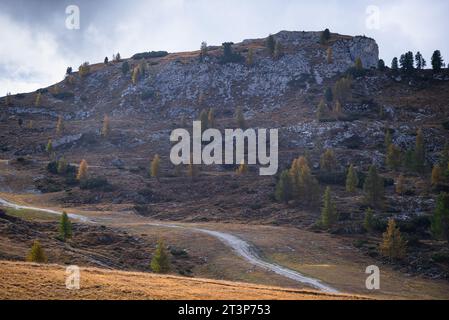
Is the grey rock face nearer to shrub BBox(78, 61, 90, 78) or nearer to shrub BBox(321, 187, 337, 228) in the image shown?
shrub BBox(78, 61, 90, 78)

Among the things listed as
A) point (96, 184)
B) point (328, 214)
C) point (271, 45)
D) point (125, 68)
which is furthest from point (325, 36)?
point (328, 214)

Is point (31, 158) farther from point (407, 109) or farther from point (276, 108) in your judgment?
point (407, 109)

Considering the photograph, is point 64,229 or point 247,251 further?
point 247,251

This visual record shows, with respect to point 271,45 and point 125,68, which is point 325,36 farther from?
point 125,68

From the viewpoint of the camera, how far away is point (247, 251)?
57250 millimetres

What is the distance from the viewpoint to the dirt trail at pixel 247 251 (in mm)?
44053

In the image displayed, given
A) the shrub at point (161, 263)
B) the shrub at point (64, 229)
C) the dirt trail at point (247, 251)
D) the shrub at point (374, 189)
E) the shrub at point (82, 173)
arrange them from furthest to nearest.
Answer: the shrub at point (82, 173) < the shrub at point (374, 189) < the shrub at point (64, 229) < the shrub at point (161, 263) < the dirt trail at point (247, 251)

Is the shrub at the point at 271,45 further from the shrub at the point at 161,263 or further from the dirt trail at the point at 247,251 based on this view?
the shrub at the point at 161,263

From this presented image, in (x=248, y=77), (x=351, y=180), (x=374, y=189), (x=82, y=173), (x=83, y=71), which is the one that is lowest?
(x=374, y=189)

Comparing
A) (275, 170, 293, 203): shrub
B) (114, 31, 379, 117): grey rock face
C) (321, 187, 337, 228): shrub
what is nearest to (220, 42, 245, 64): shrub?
(114, 31, 379, 117): grey rock face

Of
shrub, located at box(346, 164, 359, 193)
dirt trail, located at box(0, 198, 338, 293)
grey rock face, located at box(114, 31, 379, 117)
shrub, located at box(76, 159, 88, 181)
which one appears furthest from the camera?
grey rock face, located at box(114, 31, 379, 117)

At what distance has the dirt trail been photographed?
44.1m

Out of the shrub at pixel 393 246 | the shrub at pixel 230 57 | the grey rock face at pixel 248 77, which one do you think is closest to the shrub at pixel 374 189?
the shrub at pixel 393 246
